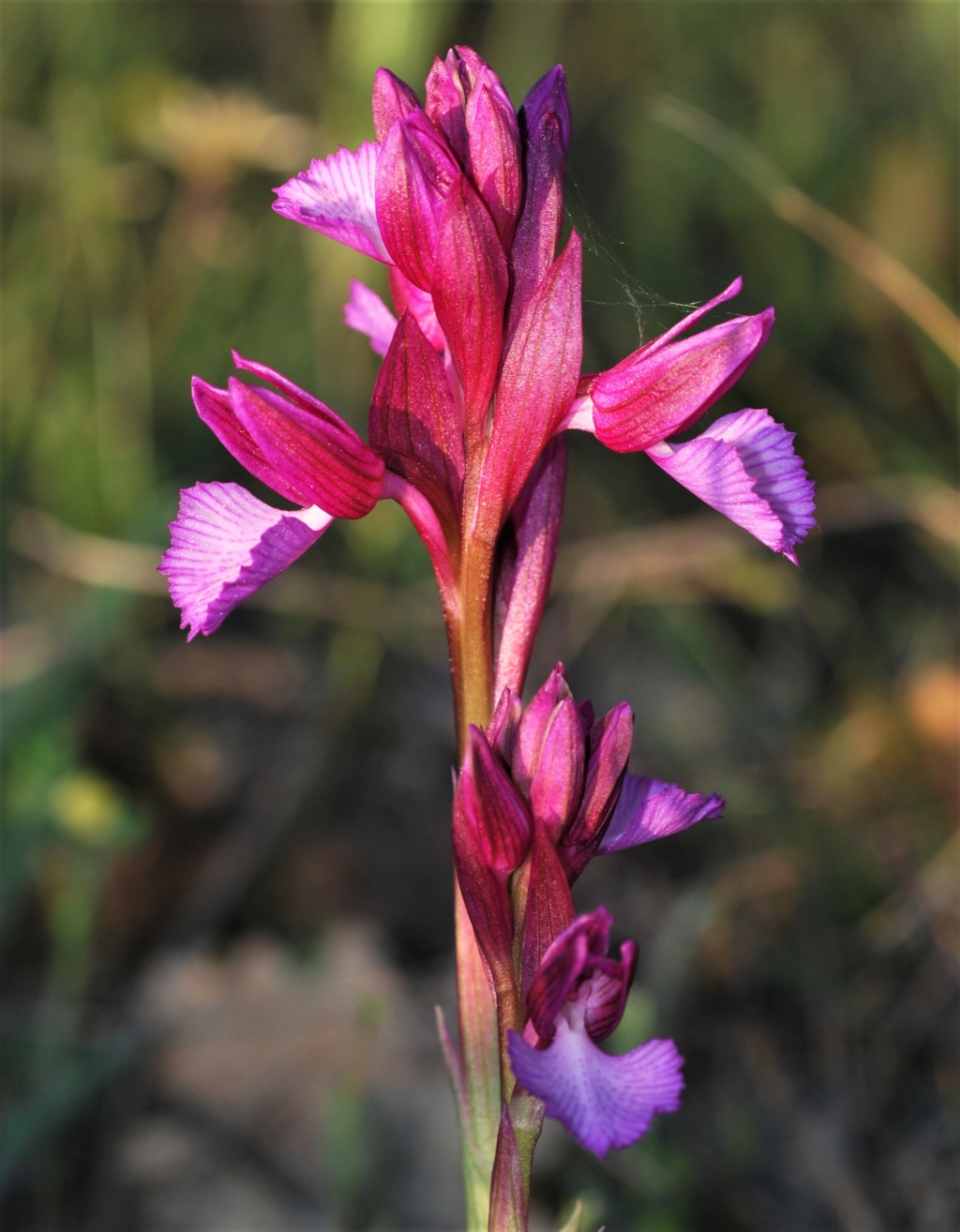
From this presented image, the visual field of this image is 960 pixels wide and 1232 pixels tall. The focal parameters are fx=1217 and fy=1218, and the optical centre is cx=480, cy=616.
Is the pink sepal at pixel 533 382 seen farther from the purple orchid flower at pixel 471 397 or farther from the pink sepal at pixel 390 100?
the pink sepal at pixel 390 100

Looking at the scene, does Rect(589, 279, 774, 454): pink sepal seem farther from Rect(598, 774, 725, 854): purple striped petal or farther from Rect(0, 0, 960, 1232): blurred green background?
Rect(0, 0, 960, 1232): blurred green background

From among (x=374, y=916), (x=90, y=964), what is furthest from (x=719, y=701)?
Answer: (x=90, y=964)

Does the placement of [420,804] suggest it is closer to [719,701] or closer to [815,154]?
[719,701]

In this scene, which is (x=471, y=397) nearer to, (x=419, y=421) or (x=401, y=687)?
(x=419, y=421)

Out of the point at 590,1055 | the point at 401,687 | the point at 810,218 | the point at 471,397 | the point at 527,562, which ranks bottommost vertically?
the point at 401,687

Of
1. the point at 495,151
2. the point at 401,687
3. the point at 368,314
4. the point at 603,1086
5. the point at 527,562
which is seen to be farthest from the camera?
the point at 401,687

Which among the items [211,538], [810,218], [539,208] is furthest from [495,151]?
[810,218]

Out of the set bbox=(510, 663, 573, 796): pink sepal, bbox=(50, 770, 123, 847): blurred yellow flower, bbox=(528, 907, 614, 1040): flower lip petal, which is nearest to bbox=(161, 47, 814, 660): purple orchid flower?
bbox=(510, 663, 573, 796): pink sepal
